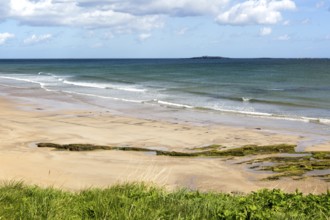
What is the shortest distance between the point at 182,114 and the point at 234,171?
13361 millimetres

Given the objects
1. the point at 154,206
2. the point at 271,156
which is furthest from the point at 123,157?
the point at 154,206

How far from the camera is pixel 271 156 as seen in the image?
15961mm

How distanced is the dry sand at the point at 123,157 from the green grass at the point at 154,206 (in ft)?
13.6

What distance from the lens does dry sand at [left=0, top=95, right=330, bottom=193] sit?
12.9m

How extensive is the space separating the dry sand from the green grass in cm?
413

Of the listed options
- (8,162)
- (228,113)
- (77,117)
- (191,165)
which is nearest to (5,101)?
(77,117)

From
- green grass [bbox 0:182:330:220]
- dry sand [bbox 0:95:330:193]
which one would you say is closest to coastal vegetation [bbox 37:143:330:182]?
dry sand [bbox 0:95:330:193]

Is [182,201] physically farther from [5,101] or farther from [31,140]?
[5,101]

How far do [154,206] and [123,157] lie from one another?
8995mm

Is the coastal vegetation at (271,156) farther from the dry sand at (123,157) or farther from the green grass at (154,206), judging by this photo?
the green grass at (154,206)

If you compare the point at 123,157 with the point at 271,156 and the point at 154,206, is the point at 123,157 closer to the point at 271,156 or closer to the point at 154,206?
the point at 271,156

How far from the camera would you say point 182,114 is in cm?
2752

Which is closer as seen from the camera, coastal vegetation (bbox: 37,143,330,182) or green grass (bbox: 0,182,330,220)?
green grass (bbox: 0,182,330,220)

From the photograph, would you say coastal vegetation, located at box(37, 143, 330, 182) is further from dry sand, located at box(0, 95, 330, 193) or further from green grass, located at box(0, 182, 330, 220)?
green grass, located at box(0, 182, 330, 220)
